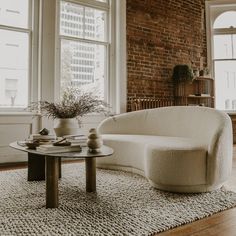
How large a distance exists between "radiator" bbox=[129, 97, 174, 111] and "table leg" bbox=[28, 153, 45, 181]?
2.73 meters

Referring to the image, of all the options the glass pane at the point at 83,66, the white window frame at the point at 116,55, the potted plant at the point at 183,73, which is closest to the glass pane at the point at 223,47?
the potted plant at the point at 183,73

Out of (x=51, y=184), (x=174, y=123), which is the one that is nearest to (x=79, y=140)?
(x=51, y=184)

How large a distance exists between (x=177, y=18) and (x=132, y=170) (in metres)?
4.16

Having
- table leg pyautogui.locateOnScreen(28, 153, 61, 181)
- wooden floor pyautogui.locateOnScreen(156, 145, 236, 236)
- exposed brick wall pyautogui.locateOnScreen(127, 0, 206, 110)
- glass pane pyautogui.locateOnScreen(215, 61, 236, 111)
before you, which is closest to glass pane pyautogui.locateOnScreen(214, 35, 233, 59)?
glass pane pyautogui.locateOnScreen(215, 61, 236, 111)

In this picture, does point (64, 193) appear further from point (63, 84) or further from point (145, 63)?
point (145, 63)

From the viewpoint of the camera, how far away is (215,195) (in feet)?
7.63

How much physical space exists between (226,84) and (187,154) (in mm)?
4899

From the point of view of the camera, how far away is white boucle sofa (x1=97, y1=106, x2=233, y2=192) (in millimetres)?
2318

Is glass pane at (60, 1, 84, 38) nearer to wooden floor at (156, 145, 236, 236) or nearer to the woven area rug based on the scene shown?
the woven area rug

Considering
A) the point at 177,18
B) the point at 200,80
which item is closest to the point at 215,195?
the point at 200,80

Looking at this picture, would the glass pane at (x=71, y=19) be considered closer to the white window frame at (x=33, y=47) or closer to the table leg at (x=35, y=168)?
the white window frame at (x=33, y=47)

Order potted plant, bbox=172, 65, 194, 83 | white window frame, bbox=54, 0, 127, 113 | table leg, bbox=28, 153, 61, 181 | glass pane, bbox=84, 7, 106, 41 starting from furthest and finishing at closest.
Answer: potted plant, bbox=172, 65, 194, 83, white window frame, bbox=54, 0, 127, 113, glass pane, bbox=84, 7, 106, 41, table leg, bbox=28, 153, 61, 181

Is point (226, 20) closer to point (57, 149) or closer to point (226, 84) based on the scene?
point (226, 84)

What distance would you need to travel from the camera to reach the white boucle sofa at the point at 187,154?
7.61 ft
